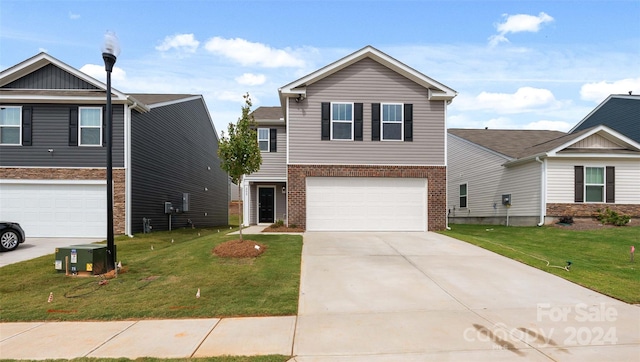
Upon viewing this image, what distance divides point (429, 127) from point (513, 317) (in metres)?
11.0

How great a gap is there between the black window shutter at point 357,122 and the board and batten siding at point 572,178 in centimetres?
901

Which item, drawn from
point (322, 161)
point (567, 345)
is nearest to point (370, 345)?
point (567, 345)

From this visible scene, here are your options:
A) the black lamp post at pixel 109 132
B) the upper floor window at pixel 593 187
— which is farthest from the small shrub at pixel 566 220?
the black lamp post at pixel 109 132

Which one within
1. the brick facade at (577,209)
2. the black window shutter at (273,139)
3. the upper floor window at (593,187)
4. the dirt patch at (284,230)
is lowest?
the dirt patch at (284,230)

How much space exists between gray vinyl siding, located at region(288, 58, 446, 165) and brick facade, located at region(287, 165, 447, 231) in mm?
269

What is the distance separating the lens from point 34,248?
43.0ft

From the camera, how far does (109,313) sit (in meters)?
6.55

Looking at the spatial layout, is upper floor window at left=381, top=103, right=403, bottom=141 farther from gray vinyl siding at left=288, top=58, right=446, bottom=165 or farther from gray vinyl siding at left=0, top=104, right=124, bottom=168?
gray vinyl siding at left=0, top=104, right=124, bottom=168

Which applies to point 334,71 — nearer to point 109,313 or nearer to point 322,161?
point 322,161

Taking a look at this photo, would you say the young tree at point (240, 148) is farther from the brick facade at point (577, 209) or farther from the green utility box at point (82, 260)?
the brick facade at point (577, 209)

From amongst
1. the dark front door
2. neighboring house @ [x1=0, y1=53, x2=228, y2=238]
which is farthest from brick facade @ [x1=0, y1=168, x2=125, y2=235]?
the dark front door

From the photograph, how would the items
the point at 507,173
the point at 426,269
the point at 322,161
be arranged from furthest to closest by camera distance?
the point at 507,173 → the point at 322,161 → the point at 426,269

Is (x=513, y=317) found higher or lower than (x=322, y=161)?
lower

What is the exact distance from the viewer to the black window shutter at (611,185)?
17.6 metres
